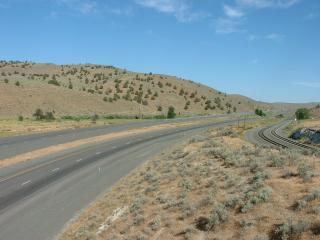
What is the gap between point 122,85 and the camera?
13675 centimetres

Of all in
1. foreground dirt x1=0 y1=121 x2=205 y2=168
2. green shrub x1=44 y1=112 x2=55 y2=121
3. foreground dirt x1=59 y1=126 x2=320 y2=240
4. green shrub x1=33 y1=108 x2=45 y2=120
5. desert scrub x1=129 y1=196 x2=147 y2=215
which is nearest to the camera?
foreground dirt x1=59 y1=126 x2=320 y2=240

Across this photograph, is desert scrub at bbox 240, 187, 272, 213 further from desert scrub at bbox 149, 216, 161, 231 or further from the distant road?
the distant road

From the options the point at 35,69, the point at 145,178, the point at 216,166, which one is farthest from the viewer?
the point at 35,69

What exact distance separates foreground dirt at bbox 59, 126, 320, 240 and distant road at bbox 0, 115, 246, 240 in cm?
128

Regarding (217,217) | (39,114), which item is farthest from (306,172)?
(39,114)

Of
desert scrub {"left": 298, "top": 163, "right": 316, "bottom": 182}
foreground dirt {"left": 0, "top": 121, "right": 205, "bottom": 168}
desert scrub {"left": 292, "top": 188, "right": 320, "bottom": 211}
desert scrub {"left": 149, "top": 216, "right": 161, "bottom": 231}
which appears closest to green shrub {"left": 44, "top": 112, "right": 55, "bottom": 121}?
foreground dirt {"left": 0, "top": 121, "right": 205, "bottom": 168}

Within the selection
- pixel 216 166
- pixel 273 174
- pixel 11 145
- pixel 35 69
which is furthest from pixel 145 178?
pixel 35 69

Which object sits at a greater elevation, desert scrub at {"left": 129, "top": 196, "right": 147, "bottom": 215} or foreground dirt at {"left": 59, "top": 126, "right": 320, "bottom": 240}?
foreground dirt at {"left": 59, "top": 126, "right": 320, "bottom": 240}

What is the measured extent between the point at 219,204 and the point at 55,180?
615 inches

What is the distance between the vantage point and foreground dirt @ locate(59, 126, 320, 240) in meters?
13.9

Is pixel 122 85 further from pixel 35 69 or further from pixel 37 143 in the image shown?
pixel 37 143

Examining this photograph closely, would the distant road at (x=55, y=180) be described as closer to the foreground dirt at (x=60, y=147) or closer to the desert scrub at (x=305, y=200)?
the foreground dirt at (x=60, y=147)

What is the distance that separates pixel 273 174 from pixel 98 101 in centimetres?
9476

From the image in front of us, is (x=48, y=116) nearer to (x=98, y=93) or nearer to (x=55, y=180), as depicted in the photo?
(x=98, y=93)
